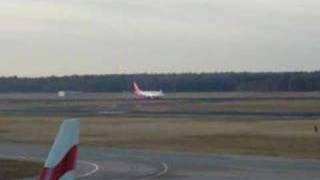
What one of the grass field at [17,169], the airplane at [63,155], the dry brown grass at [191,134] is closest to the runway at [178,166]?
the grass field at [17,169]

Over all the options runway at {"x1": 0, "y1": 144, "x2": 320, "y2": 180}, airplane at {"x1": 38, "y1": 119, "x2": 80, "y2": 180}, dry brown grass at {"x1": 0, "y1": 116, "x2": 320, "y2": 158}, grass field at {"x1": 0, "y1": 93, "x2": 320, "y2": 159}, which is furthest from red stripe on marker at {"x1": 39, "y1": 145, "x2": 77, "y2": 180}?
dry brown grass at {"x1": 0, "y1": 116, "x2": 320, "y2": 158}

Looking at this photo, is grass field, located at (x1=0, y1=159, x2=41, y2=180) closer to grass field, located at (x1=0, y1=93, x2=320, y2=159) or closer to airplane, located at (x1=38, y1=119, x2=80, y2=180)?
grass field, located at (x1=0, y1=93, x2=320, y2=159)

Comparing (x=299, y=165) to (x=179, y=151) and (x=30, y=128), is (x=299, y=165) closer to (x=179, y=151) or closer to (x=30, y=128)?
(x=179, y=151)

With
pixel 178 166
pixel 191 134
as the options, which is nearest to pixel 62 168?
pixel 178 166

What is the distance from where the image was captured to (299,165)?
46625mm

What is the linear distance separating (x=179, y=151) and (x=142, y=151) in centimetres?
240

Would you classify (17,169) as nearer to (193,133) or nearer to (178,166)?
(178,166)

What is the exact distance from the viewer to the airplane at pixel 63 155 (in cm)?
1251

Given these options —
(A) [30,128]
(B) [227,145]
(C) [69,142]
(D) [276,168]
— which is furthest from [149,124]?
(C) [69,142]

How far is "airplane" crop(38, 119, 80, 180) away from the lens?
492 inches

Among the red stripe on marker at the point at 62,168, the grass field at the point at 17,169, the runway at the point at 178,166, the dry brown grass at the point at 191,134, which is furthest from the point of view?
the dry brown grass at the point at 191,134

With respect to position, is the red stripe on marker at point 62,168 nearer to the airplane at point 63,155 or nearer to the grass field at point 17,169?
the airplane at point 63,155

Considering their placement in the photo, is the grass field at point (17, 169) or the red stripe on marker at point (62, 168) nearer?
the red stripe on marker at point (62, 168)

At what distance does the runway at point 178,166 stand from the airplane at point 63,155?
28000 millimetres
